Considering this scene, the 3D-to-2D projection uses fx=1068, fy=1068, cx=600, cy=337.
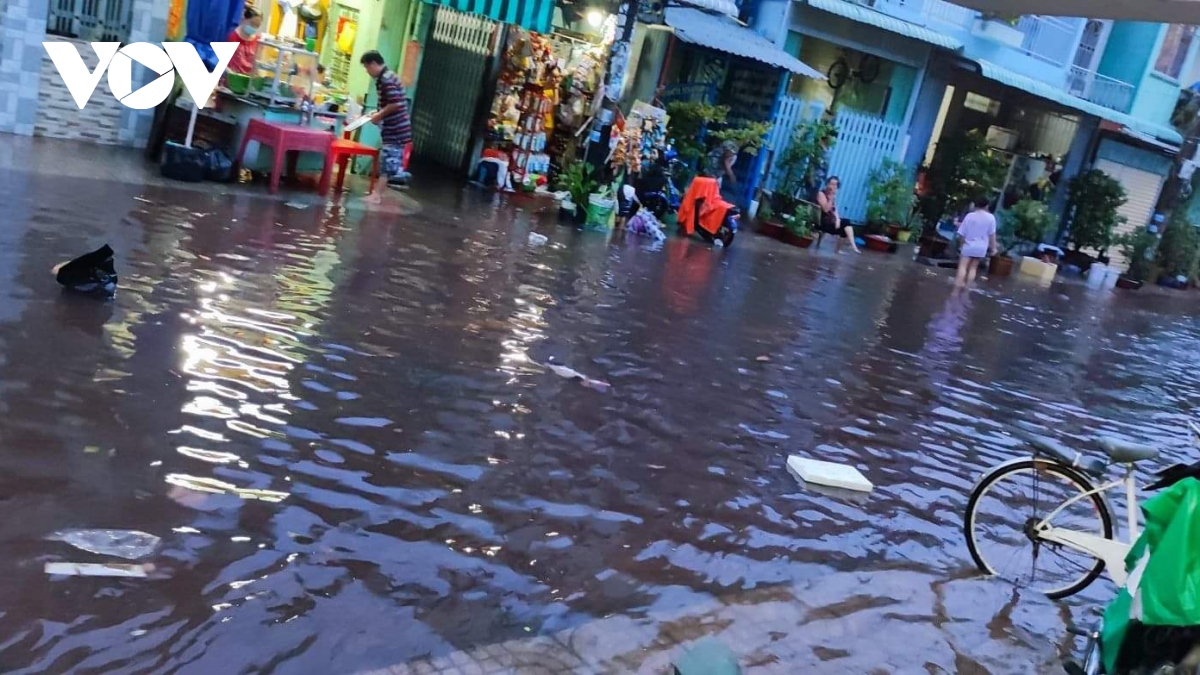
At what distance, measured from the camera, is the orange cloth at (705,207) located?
1662 cm

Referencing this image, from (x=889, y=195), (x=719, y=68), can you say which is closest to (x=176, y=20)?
(x=719, y=68)

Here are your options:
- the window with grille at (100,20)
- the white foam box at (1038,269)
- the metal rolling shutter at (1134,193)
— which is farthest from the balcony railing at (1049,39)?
the window with grille at (100,20)

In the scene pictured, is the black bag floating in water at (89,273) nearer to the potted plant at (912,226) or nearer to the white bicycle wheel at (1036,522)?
the white bicycle wheel at (1036,522)

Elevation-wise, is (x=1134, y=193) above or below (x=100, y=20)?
above

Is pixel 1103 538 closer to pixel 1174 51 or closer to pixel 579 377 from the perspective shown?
pixel 579 377

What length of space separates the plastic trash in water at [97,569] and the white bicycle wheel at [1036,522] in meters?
4.06

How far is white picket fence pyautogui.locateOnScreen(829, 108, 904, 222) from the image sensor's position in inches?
869

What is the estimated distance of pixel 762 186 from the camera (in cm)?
2102

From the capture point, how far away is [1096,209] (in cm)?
2684

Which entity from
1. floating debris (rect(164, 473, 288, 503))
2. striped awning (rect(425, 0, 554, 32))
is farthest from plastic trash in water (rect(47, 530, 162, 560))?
striped awning (rect(425, 0, 554, 32))

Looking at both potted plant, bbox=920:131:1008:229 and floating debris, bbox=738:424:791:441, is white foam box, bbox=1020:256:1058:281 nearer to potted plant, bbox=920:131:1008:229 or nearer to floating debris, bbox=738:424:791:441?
potted plant, bbox=920:131:1008:229

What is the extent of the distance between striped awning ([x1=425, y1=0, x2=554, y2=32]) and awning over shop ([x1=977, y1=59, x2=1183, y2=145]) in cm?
1217

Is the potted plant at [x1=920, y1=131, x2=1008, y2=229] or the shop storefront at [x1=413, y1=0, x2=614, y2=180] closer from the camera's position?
the shop storefront at [x1=413, y1=0, x2=614, y2=180]

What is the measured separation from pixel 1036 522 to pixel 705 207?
38.7 feet
